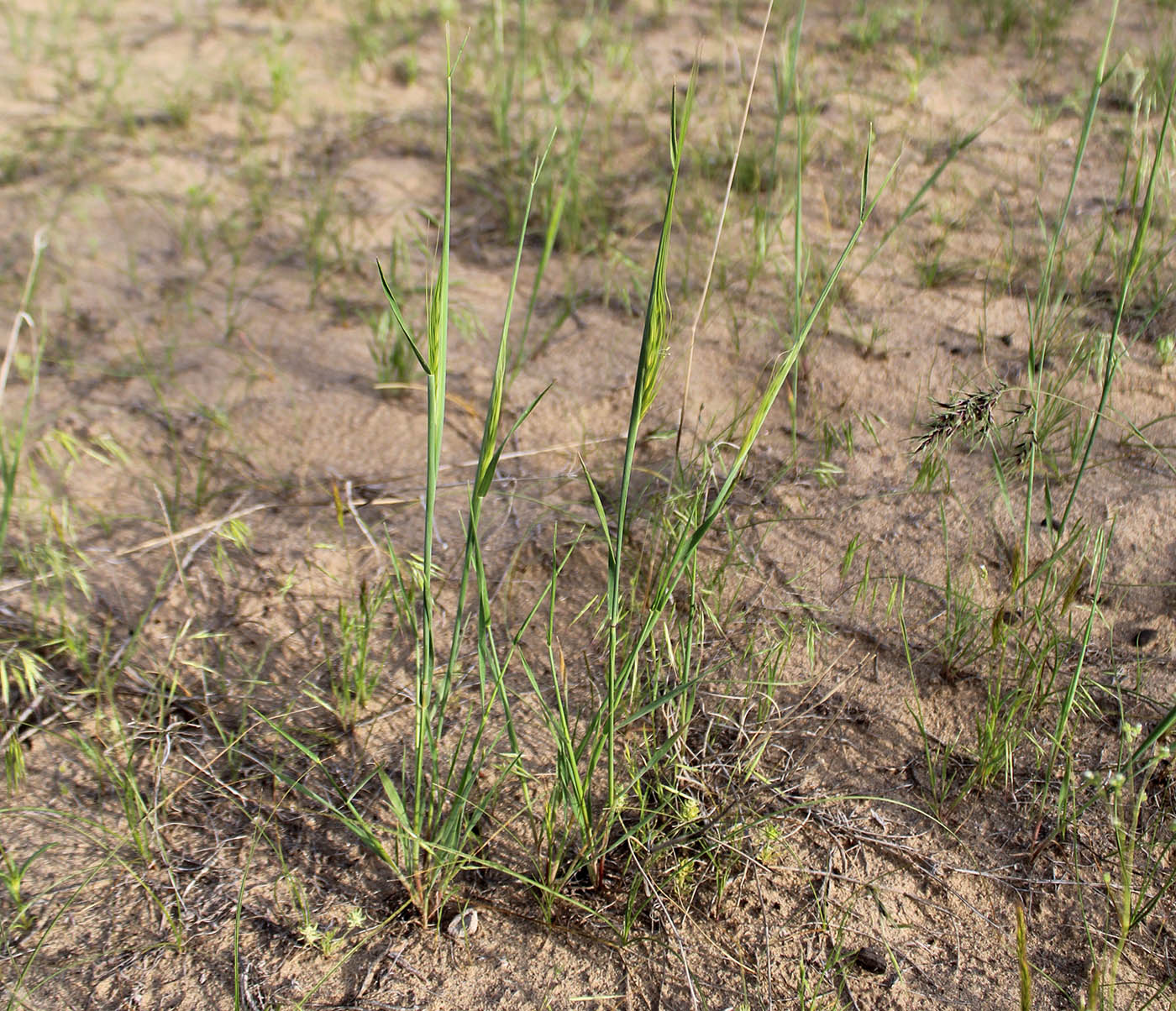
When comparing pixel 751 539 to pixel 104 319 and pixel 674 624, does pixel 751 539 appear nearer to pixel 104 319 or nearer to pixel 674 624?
pixel 674 624

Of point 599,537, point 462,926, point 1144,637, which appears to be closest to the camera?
point 462,926

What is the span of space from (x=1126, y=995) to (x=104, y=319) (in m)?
2.44

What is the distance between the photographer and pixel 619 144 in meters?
2.79

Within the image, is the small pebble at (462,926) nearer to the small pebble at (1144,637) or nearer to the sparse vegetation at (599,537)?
the sparse vegetation at (599,537)

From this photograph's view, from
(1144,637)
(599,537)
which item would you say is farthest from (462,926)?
(1144,637)

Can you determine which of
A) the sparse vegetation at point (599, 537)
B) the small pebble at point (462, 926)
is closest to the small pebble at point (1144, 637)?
the sparse vegetation at point (599, 537)

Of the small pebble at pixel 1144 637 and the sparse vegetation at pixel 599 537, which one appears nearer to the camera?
the sparse vegetation at pixel 599 537

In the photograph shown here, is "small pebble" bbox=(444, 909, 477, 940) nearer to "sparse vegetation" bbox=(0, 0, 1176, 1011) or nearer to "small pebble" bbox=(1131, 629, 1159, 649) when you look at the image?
"sparse vegetation" bbox=(0, 0, 1176, 1011)

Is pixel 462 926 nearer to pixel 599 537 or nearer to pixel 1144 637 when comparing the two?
pixel 599 537

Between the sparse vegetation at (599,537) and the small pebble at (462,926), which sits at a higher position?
the sparse vegetation at (599,537)

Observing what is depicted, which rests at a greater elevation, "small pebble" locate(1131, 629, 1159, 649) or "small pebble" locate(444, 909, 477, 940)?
"small pebble" locate(1131, 629, 1159, 649)

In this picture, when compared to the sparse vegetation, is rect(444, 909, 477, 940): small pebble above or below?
below

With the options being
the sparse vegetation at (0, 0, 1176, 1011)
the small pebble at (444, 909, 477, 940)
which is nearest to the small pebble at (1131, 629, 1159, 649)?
the sparse vegetation at (0, 0, 1176, 1011)

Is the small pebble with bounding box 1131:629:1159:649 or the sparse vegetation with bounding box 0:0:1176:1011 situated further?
the small pebble with bounding box 1131:629:1159:649
